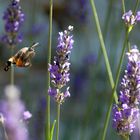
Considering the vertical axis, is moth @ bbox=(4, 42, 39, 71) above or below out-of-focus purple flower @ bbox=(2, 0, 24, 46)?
below

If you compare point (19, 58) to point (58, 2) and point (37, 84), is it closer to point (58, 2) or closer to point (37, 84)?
point (37, 84)

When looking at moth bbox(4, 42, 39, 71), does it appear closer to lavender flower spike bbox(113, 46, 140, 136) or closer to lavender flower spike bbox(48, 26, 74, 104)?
lavender flower spike bbox(48, 26, 74, 104)

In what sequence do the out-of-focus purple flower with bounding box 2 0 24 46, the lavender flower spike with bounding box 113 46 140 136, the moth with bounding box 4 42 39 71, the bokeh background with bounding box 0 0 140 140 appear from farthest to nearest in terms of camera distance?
the bokeh background with bounding box 0 0 140 140 < the out-of-focus purple flower with bounding box 2 0 24 46 < the moth with bounding box 4 42 39 71 < the lavender flower spike with bounding box 113 46 140 136

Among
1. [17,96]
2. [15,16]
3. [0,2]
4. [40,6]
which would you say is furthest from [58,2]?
[17,96]

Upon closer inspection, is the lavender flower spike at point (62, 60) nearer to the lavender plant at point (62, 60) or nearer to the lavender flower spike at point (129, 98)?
the lavender plant at point (62, 60)

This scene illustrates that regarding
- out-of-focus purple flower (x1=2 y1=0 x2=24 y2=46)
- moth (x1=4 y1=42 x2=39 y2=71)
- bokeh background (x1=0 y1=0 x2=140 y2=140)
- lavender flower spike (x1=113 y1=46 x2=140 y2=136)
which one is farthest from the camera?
bokeh background (x1=0 y1=0 x2=140 y2=140)

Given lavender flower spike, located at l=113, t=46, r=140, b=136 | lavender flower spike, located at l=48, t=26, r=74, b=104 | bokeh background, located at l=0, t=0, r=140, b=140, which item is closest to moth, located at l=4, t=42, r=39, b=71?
lavender flower spike, located at l=48, t=26, r=74, b=104
